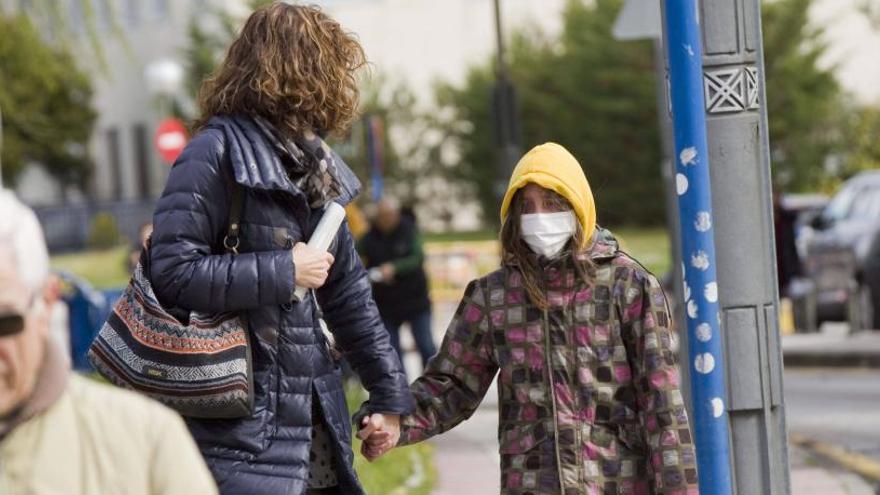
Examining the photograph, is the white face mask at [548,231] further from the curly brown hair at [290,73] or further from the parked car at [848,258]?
the parked car at [848,258]

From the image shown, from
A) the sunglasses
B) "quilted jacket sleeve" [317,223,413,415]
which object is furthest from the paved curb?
the sunglasses

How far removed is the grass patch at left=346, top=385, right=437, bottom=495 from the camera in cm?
962

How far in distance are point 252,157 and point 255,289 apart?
31cm

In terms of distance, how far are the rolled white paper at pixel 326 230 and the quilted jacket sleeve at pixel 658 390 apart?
2.36ft

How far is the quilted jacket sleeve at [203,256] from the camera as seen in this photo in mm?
4391

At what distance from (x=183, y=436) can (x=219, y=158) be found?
1769 mm

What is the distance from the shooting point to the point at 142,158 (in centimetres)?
5666

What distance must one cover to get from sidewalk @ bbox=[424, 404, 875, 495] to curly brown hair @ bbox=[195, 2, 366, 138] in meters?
5.36

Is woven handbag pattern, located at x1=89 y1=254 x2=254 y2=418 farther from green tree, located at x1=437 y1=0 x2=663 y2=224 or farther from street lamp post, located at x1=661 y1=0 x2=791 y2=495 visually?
green tree, located at x1=437 y1=0 x2=663 y2=224

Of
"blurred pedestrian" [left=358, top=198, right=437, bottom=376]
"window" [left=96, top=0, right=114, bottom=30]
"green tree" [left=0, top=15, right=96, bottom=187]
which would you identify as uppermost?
"green tree" [left=0, top=15, right=96, bottom=187]

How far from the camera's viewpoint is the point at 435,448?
12234 mm

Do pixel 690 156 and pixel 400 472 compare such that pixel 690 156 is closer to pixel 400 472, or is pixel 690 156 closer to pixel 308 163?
pixel 308 163

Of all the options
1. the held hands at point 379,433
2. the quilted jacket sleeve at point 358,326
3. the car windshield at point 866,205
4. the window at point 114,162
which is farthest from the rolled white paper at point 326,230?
the window at point 114,162

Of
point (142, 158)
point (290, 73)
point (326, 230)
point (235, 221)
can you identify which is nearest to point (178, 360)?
point (235, 221)
